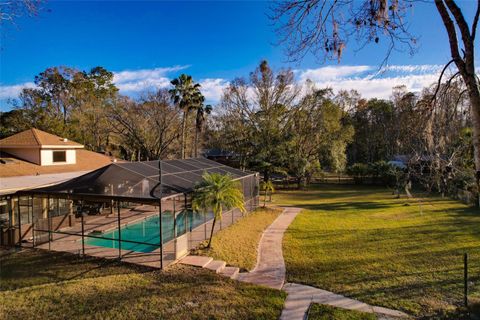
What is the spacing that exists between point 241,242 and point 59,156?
13247 millimetres

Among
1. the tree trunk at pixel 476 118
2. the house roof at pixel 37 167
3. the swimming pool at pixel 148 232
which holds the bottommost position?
the swimming pool at pixel 148 232

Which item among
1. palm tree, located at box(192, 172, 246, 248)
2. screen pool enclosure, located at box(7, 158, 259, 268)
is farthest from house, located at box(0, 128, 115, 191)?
palm tree, located at box(192, 172, 246, 248)

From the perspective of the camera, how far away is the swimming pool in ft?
34.8

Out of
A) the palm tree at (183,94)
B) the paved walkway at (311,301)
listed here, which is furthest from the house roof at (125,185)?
the palm tree at (183,94)

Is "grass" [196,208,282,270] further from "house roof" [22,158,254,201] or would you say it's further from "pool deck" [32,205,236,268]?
"house roof" [22,158,254,201]

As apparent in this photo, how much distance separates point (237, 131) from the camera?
28.3 meters

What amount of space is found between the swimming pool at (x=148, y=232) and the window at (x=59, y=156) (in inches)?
277

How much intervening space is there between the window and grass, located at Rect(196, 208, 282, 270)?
464 inches

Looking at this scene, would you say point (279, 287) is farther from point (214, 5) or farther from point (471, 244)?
point (214, 5)

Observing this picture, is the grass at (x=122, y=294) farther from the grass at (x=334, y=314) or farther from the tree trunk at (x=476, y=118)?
the tree trunk at (x=476, y=118)

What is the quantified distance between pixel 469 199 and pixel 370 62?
1955cm

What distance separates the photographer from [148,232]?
13.5 metres

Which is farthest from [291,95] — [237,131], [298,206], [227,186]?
[227,186]

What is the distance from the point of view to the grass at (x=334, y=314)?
561 cm
